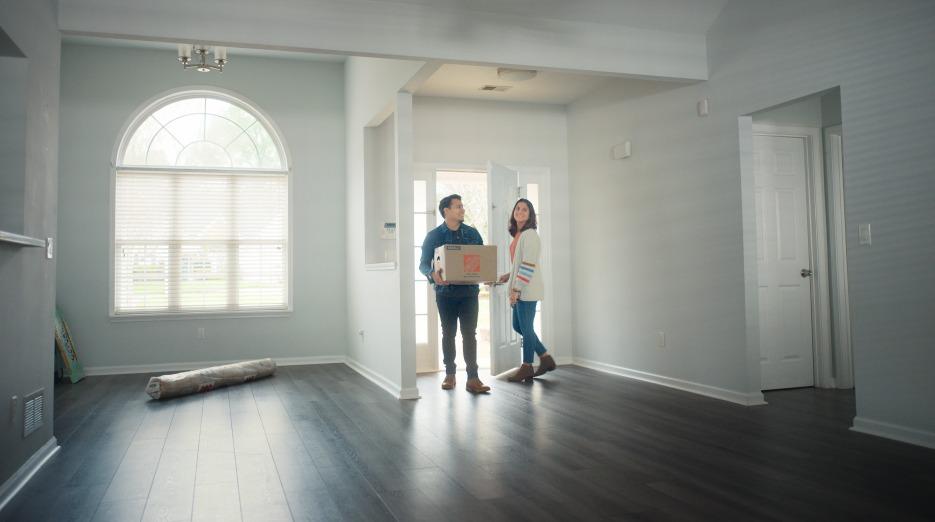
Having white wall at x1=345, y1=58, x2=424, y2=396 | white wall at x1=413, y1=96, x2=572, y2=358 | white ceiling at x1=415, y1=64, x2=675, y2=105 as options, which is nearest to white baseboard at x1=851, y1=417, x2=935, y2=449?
white wall at x1=345, y1=58, x2=424, y2=396

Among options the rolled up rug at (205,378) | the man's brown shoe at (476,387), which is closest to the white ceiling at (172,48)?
the rolled up rug at (205,378)

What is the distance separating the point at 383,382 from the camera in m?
5.38

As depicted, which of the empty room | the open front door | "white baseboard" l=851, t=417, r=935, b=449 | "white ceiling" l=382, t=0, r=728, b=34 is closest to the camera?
the empty room

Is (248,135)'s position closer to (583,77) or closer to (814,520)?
(583,77)

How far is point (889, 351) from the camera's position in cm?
347

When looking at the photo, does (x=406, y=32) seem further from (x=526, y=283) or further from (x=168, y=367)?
(x=168, y=367)

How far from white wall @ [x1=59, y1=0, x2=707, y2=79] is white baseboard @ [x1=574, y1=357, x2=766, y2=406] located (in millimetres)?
2186

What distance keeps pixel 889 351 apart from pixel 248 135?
5843mm

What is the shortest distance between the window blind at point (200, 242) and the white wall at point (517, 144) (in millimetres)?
1773

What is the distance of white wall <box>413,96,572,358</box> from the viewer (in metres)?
6.32

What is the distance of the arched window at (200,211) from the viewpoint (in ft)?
21.6

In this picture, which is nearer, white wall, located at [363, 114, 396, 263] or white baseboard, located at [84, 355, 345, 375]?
white wall, located at [363, 114, 396, 263]

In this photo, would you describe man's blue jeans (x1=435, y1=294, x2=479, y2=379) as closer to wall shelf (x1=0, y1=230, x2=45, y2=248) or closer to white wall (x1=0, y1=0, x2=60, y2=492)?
white wall (x1=0, y1=0, x2=60, y2=492)

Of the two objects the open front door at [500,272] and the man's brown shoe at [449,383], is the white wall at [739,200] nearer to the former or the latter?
the open front door at [500,272]
